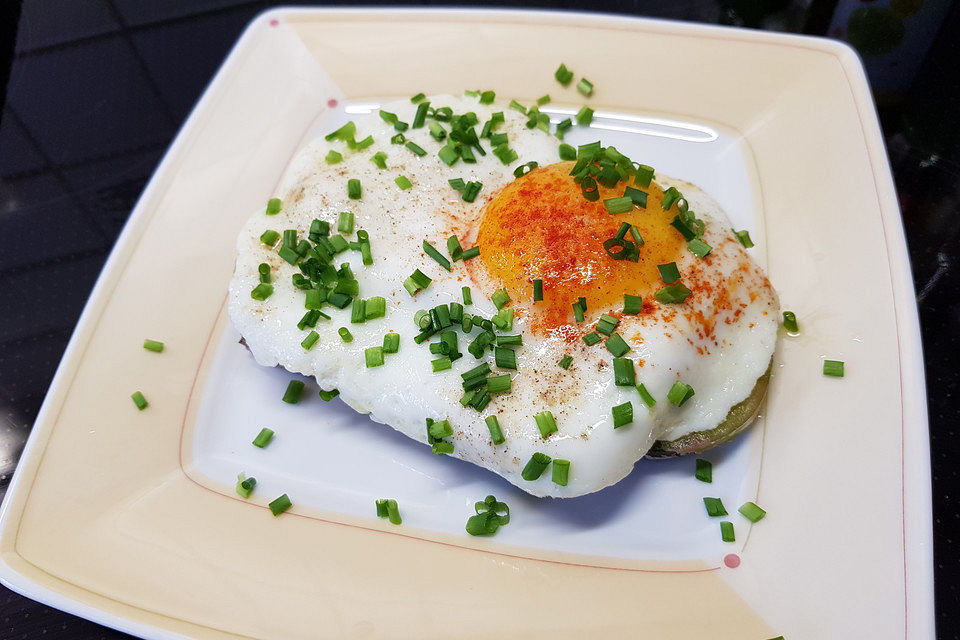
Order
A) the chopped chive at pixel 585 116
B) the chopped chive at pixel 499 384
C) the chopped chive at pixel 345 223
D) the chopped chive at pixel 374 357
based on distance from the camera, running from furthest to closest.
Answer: the chopped chive at pixel 585 116 → the chopped chive at pixel 345 223 → the chopped chive at pixel 374 357 → the chopped chive at pixel 499 384

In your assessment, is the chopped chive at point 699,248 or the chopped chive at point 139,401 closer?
the chopped chive at point 699,248

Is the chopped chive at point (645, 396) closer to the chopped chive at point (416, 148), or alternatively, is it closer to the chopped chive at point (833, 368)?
the chopped chive at point (833, 368)

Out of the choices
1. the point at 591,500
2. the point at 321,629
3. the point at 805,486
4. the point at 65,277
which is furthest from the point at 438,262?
the point at 65,277

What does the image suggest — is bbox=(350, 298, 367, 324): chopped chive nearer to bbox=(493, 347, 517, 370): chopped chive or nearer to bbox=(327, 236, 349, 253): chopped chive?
bbox=(327, 236, 349, 253): chopped chive

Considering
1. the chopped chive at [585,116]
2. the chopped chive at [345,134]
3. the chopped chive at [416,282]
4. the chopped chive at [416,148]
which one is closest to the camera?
the chopped chive at [416,282]

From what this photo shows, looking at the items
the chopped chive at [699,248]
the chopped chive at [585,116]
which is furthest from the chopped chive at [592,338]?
the chopped chive at [585,116]

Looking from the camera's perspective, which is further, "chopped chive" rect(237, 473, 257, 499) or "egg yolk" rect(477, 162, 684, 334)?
"chopped chive" rect(237, 473, 257, 499)

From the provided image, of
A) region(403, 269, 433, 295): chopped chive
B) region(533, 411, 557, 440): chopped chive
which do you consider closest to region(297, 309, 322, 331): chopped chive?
region(403, 269, 433, 295): chopped chive

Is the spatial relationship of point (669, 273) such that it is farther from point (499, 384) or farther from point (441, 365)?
point (441, 365)
